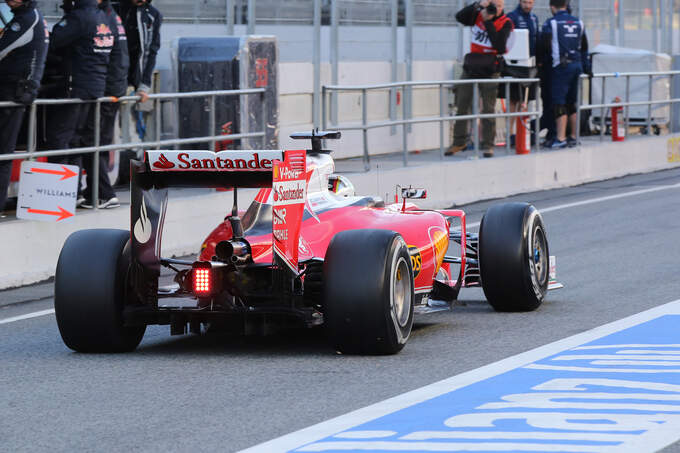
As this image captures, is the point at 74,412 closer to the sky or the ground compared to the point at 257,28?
closer to the ground

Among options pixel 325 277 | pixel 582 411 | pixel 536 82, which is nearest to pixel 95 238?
pixel 325 277

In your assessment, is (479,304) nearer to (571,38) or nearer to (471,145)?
(471,145)

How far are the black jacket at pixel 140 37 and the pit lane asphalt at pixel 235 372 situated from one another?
4.17 m

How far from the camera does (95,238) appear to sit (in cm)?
884

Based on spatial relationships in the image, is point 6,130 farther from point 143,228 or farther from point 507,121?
point 507,121

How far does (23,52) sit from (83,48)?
108 cm

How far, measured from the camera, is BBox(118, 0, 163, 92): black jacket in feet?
51.0

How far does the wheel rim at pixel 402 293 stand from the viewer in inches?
340

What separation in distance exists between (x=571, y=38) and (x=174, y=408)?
1586cm

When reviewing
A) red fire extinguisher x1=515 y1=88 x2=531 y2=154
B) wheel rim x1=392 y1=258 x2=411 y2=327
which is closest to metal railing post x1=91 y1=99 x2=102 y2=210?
wheel rim x1=392 y1=258 x2=411 y2=327

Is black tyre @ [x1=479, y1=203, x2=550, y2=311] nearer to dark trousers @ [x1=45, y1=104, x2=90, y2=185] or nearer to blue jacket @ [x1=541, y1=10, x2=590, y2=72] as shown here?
dark trousers @ [x1=45, y1=104, x2=90, y2=185]

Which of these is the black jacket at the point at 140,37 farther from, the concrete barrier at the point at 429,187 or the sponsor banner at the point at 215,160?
the sponsor banner at the point at 215,160

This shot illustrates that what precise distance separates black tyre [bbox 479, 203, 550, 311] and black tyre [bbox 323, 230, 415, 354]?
66.6 inches

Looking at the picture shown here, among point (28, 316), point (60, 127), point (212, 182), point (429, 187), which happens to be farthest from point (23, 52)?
point (429, 187)
